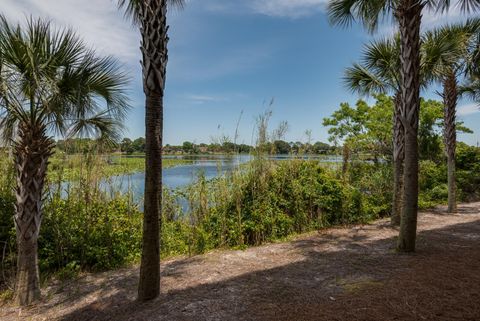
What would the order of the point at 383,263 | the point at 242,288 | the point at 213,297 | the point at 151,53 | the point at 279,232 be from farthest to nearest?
the point at 279,232 < the point at 383,263 < the point at 242,288 < the point at 213,297 < the point at 151,53

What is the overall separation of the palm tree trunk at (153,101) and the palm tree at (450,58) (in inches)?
237

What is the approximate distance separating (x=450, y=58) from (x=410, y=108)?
9.98 feet

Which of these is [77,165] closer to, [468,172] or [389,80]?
[389,80]

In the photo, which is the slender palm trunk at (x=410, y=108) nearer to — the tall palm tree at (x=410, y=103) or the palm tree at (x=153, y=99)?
the tall palm tree at (x=410, y=103)

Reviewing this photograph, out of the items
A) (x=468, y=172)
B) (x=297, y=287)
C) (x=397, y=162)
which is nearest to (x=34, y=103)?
(x=297, y=287)

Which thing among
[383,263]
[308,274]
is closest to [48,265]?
[308,274]

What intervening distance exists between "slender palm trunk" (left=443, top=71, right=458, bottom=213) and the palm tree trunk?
26.4 feet

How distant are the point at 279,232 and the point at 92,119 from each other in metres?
4.07

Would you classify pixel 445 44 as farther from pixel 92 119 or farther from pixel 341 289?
pixel 92 119

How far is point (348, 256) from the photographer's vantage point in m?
4.43

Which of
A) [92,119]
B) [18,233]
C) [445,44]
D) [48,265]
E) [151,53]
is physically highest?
[445,44]

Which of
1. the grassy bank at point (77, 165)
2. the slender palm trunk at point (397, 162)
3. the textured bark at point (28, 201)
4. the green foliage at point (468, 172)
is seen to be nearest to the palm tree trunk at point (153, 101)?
the textured bark at point (28, 201)

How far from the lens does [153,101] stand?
9.61 ft

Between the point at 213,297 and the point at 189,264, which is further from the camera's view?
the point at 189,264
